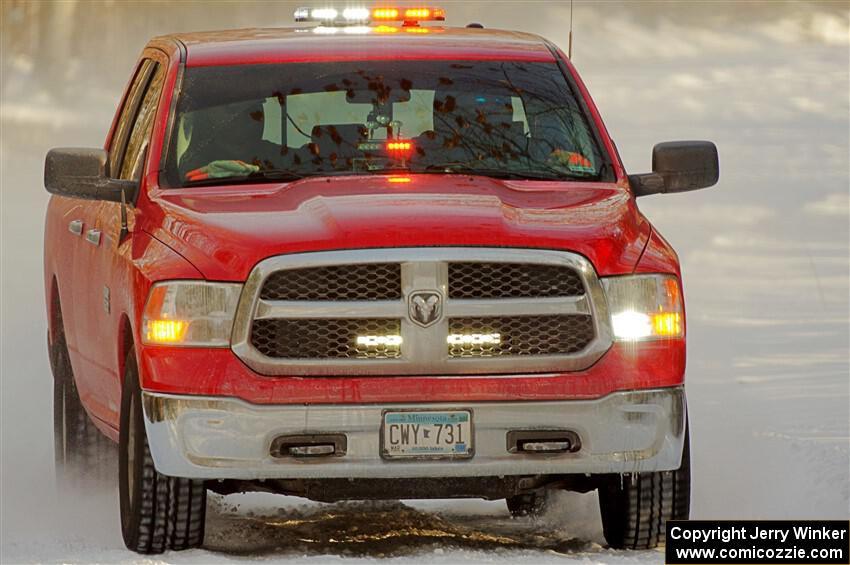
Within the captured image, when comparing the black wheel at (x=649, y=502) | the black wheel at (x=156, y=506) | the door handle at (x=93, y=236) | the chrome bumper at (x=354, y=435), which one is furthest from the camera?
the door handle at (x=93, y=236)

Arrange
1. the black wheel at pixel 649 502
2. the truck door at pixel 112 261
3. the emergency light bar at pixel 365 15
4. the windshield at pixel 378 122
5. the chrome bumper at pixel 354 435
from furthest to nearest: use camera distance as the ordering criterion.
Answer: the emergency light bar at pixel 365 15 → the windshield at pixel 378 122 → the truck door at pixel 112 261 → the black wheel at pixel 649 502 → the chrome bumper at pixel 354 435

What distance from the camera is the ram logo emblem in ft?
25.6

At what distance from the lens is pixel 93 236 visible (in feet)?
31.4

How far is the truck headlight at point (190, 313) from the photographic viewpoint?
7832mm

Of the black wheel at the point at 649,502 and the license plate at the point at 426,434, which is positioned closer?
the license plate at the point at 426,434

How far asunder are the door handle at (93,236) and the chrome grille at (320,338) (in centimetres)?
176

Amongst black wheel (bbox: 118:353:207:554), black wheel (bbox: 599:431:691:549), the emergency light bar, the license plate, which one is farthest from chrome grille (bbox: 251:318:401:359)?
the emergency light bar

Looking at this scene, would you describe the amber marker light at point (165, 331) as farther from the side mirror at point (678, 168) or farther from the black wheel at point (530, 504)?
the black wheel at point (530, 504)

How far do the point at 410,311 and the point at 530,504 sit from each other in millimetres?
2875

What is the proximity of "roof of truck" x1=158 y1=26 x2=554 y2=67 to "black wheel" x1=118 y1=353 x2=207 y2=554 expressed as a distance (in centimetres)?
182

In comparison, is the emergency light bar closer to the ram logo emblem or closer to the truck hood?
the truck hood

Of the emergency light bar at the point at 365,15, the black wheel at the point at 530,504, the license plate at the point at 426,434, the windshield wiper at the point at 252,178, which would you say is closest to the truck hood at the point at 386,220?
the windshield wiper at the point at 252,178

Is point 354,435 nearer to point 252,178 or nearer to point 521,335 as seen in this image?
point 521,335

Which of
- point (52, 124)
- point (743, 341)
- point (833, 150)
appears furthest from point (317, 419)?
point (833, 150)
